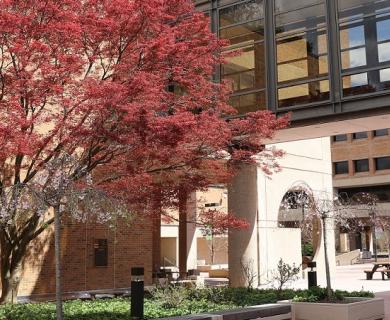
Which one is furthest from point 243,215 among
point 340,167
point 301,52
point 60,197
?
point 340,167

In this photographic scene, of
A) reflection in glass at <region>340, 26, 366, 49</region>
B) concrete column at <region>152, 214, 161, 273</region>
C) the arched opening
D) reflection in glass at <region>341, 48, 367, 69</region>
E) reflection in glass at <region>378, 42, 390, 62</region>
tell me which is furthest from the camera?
the arched opening

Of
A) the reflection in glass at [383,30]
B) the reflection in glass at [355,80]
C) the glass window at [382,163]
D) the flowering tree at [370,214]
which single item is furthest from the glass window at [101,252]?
the glass window at [382,163]

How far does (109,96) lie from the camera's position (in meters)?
11.7

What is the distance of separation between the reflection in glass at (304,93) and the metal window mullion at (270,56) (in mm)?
249

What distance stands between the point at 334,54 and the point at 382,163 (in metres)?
51.7

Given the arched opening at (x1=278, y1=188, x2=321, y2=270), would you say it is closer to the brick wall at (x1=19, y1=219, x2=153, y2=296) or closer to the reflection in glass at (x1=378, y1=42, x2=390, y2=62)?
the brick wall at (x1=19, y1=219, x2=153, y2=296)

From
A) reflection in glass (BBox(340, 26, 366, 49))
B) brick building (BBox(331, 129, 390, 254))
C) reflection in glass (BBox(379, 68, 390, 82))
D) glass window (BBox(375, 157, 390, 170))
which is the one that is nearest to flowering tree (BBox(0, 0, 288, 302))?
reflection in glass (BBox(340, 26, 366, 49))

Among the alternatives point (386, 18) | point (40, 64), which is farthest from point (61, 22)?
point (386, 18)

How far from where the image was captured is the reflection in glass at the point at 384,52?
54.8ft

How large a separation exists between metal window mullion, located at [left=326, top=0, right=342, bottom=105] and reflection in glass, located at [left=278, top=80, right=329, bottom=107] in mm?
261

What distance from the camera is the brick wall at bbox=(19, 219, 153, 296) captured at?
18953 millimetres

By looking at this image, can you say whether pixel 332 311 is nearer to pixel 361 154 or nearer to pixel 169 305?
pixel 169 305

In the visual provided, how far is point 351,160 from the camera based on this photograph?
68.1 meters

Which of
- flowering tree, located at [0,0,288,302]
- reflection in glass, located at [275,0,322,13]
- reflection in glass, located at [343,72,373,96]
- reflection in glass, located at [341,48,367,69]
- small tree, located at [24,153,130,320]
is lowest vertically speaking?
small tree, located at [24,153,130,320]
